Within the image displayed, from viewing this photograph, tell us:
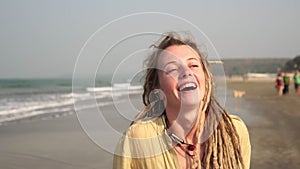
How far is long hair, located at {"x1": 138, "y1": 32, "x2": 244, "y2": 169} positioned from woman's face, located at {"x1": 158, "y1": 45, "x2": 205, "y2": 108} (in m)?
0.04

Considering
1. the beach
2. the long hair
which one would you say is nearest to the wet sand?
the beach

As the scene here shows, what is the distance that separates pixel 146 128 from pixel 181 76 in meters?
0.32

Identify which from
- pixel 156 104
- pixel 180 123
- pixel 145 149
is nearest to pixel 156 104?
pixel 156 104

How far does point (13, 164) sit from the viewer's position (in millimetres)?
8062

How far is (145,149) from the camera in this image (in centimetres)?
196

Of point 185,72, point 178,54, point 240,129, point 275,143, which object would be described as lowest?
point 275,143

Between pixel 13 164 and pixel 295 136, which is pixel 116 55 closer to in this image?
pixel 13 164

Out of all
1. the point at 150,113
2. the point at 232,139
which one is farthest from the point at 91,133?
the point at 232,139

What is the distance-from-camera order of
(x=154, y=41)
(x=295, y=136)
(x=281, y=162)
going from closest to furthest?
(x=154, y=41), (x=281, y=162), (x=295, y=136)

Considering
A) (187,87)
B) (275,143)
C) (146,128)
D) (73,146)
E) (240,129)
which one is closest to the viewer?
(187,87)

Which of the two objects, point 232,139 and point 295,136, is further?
point 295,136

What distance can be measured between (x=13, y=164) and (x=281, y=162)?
521cm

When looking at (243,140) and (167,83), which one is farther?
(243,140)

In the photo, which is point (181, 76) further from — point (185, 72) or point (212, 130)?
point (212, 130)
